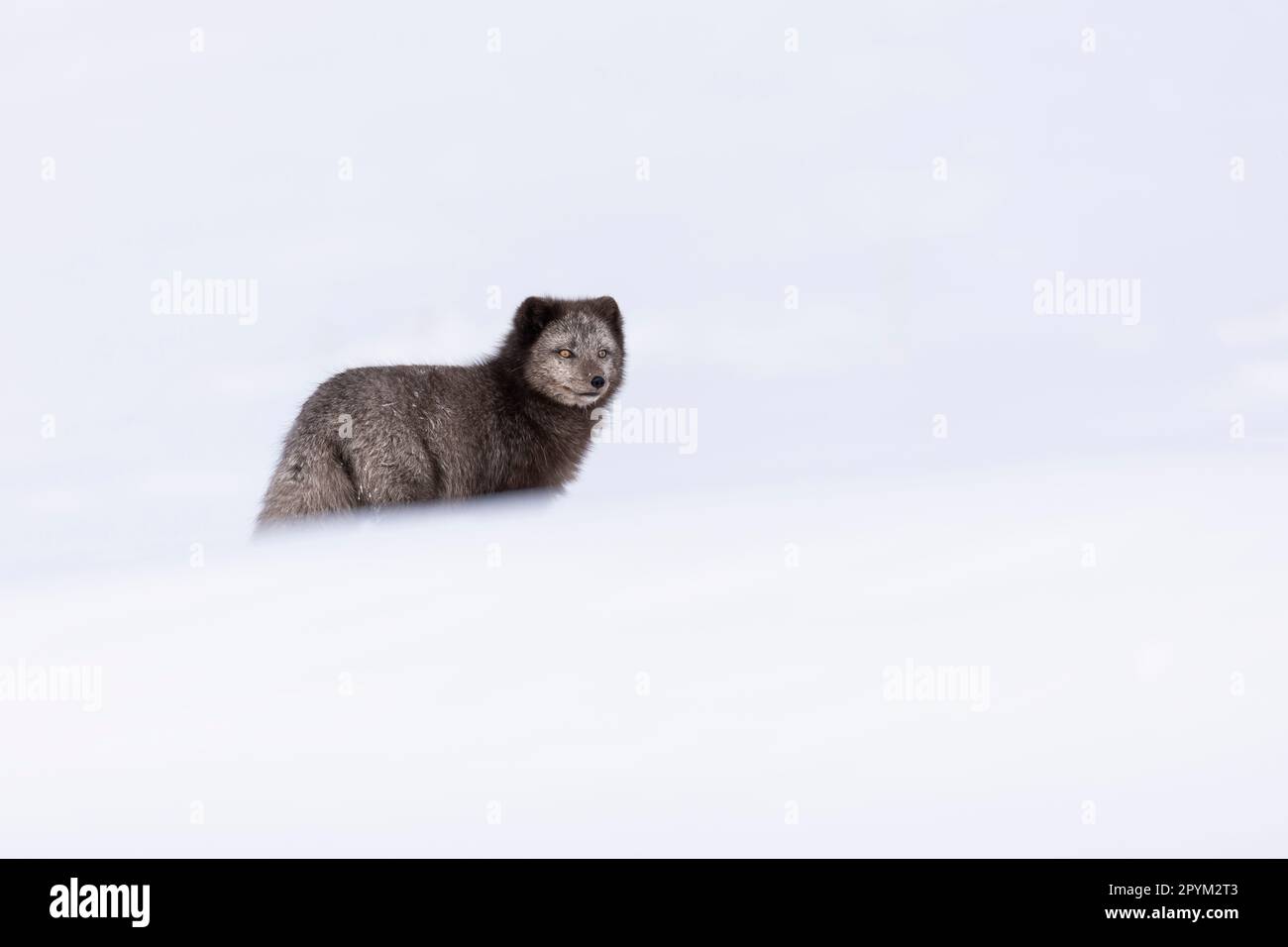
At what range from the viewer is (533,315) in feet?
39.9

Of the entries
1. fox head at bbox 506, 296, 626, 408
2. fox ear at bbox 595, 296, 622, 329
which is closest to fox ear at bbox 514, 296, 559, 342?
Result: fox head at bbox 506, 296, 626, 408

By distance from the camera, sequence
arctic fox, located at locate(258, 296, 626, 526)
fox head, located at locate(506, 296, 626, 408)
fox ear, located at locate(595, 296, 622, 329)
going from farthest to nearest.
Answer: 1. fox ear, located at locate(595, 296, 622, 329)
2. fox head, located at locate(506, 296, 626, 408)
3. arctic fox, located at locate(258, 296, 626, 526)

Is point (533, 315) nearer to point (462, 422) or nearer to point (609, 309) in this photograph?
point (609, 309)

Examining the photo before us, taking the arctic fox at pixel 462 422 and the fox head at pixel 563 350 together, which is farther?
the fox head at pixel 563 350

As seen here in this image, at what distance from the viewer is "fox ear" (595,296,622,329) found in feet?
40.8

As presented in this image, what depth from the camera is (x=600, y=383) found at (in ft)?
39.4

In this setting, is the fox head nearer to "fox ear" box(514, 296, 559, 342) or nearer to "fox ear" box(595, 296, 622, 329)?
"fox ear" box(514, 296, 559, 342)

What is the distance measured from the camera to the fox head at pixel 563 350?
39.7ft

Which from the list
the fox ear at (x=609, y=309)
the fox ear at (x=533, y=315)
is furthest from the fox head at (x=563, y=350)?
the fox ear at (x=609, y=309)

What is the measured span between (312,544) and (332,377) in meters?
1.57

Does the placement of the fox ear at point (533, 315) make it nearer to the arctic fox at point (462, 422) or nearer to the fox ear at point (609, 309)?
the arctic fox at point (462, 422)
